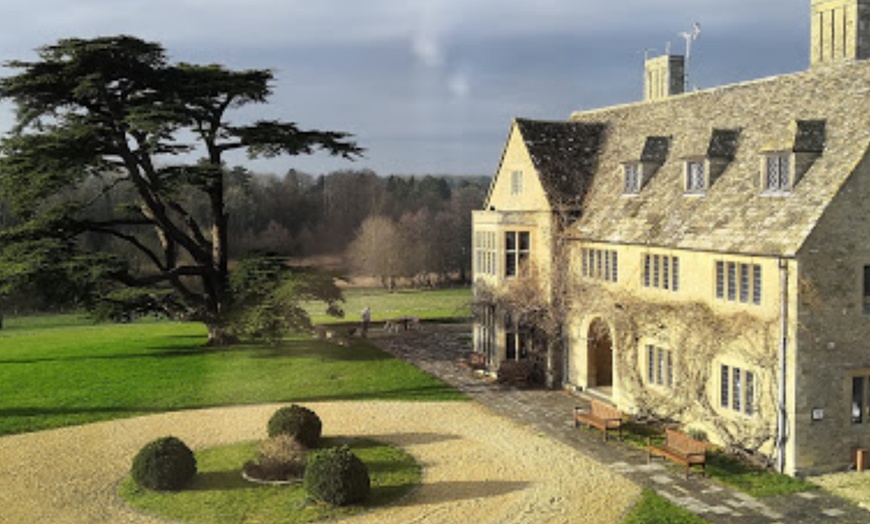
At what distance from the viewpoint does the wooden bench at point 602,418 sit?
24719 mm

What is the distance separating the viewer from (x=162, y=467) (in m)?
19.8

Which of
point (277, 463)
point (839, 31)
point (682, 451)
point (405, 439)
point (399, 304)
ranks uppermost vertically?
point (839, 31)

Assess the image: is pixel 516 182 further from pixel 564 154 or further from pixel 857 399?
pixel 857 399

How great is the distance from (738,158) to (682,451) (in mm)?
10250

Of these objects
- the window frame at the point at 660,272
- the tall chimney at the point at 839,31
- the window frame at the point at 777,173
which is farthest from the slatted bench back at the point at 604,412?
the tall chimney at the point at 839,31

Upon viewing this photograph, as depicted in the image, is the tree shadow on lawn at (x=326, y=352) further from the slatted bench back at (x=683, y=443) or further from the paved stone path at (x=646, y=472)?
the slatted bench back at (x=683, y=443)

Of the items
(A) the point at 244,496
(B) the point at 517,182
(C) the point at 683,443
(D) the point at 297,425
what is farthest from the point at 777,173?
(A) the point at 244,496

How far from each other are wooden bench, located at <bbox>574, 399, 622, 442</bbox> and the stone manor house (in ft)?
6.44

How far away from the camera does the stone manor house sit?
2125 centimetres

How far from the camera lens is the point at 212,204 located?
44.8m

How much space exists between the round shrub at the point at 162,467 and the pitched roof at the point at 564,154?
18.4 metres

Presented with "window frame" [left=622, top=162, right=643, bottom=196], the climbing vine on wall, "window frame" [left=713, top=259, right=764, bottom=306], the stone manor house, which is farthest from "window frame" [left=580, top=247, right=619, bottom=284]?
"window frame" [left=713, top=259, right=764, bottom=306]

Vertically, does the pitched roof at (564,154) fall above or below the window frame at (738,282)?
above

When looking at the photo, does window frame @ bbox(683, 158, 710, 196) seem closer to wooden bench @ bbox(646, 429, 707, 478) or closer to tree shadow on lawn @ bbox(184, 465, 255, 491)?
wooden bench @ bbox(646, 429, 707, 478)
